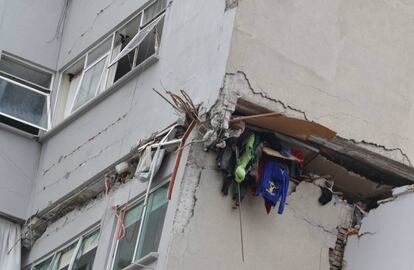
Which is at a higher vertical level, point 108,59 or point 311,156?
point 108,59

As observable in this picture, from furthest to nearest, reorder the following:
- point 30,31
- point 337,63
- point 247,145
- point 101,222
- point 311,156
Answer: point 30,31
point 101,222
point 337,63
point 311,156
point 247,145

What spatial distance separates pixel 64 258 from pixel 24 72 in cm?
408

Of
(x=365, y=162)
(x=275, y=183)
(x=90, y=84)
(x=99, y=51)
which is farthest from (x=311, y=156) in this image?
(x=99, y=51)

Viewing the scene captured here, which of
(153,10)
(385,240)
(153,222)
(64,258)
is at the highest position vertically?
→ (153,10)

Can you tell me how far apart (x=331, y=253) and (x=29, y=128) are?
6088 millimetres

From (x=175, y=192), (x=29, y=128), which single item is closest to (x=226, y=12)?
(x=175, y=192)

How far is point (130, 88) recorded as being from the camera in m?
19.6

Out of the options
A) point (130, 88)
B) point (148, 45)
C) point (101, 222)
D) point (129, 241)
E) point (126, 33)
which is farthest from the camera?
point (126, 33)

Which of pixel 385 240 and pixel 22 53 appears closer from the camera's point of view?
pixel 385 240

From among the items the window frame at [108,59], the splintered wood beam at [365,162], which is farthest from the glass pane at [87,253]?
the splintered wood beam at [365,162]

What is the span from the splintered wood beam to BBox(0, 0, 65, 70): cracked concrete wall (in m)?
6.24

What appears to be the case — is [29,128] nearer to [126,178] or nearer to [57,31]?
[57,31]

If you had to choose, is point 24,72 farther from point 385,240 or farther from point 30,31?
point 385,240

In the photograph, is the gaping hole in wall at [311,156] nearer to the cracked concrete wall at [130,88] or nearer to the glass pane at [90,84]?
the cracked concrete wall at [130,88]
